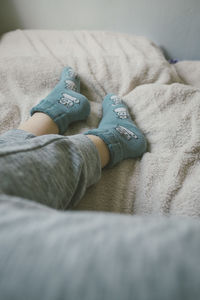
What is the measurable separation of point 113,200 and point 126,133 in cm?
23

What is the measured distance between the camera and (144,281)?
18 cm

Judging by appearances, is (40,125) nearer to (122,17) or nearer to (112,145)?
(112,145)

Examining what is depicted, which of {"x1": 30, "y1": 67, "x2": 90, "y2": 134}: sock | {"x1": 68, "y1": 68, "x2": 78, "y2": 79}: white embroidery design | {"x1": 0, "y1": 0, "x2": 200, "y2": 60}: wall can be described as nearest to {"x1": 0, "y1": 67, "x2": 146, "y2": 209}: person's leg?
A: {"x1": 30, "y1": 67, "x2": 90, "y2": 134}: sock

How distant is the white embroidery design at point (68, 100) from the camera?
2.43 ft

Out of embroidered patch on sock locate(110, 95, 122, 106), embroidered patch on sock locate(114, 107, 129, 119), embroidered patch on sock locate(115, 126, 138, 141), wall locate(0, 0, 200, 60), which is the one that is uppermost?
wall locate(0, 0, 200, 60)

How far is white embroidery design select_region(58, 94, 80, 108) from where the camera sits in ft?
2.43

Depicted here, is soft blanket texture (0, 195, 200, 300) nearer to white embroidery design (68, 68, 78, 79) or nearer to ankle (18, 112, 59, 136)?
ankle (18, 112, 59, 136)

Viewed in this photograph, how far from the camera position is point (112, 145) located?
1.94ft

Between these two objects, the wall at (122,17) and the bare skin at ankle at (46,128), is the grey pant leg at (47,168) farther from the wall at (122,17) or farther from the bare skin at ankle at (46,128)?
the wall at (122,17)

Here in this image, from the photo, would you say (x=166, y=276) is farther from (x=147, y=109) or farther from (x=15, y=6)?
(x=15, y=6)

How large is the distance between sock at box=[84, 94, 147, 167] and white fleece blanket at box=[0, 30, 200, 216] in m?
0.03

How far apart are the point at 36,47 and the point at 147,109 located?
68cm

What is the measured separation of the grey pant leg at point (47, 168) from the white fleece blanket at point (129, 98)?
4.0 inches

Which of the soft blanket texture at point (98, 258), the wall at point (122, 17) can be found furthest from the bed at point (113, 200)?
the wall at point (122, 17)
